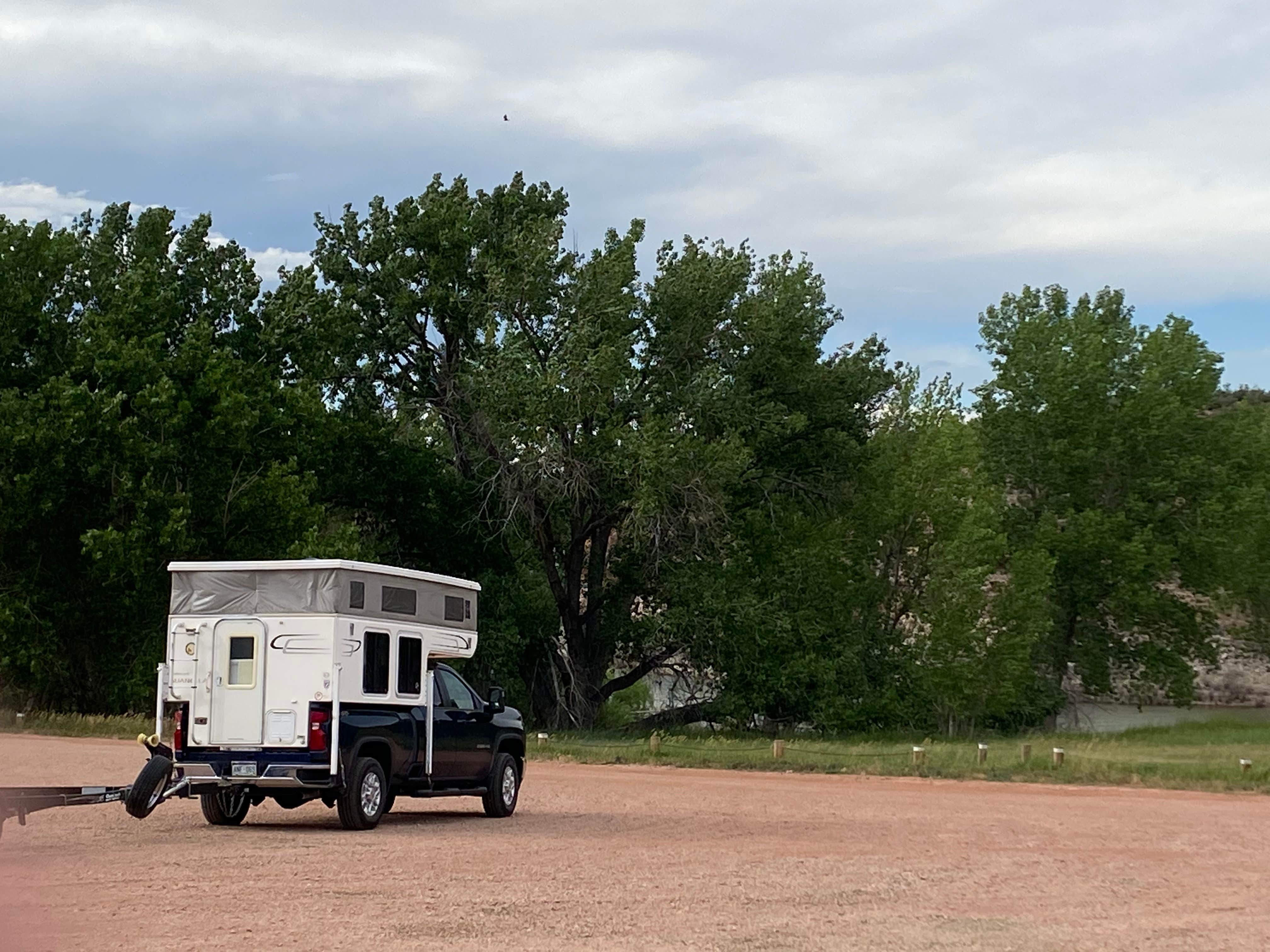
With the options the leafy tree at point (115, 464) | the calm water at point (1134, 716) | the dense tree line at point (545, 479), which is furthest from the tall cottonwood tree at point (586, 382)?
the calm water at point (1134, 716)

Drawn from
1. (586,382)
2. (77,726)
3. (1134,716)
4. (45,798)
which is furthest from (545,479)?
(1134,716)

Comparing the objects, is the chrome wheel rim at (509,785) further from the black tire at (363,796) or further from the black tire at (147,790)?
the black tire at (147,790)

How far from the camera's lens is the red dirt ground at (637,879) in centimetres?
995

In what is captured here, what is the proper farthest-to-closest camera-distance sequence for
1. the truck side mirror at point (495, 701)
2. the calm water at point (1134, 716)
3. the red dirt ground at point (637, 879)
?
the calm water at point (1134, 716) < the truck side mirror at point (495, 701) < the red dirt ground at point (637, 879)

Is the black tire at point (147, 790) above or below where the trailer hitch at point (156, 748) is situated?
below

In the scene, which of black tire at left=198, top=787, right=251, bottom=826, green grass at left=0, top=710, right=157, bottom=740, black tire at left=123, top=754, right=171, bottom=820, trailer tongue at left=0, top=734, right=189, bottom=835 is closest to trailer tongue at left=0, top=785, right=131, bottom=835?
trailer tongue at left=0, top=734, right=189, bottom=835

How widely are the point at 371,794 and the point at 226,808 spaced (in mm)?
1794

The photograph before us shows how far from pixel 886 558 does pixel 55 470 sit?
28203 millimetres

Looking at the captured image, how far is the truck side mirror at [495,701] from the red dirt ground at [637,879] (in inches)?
53.7

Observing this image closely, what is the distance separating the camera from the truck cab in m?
16.4

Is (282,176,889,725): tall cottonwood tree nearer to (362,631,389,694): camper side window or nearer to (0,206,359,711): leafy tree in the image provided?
(0,206,359,711): leafy tree

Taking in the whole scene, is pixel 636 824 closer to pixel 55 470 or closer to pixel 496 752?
pixel 496 752

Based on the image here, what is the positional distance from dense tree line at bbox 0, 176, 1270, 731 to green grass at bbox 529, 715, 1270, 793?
4647mm

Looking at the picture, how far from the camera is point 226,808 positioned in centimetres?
1744
